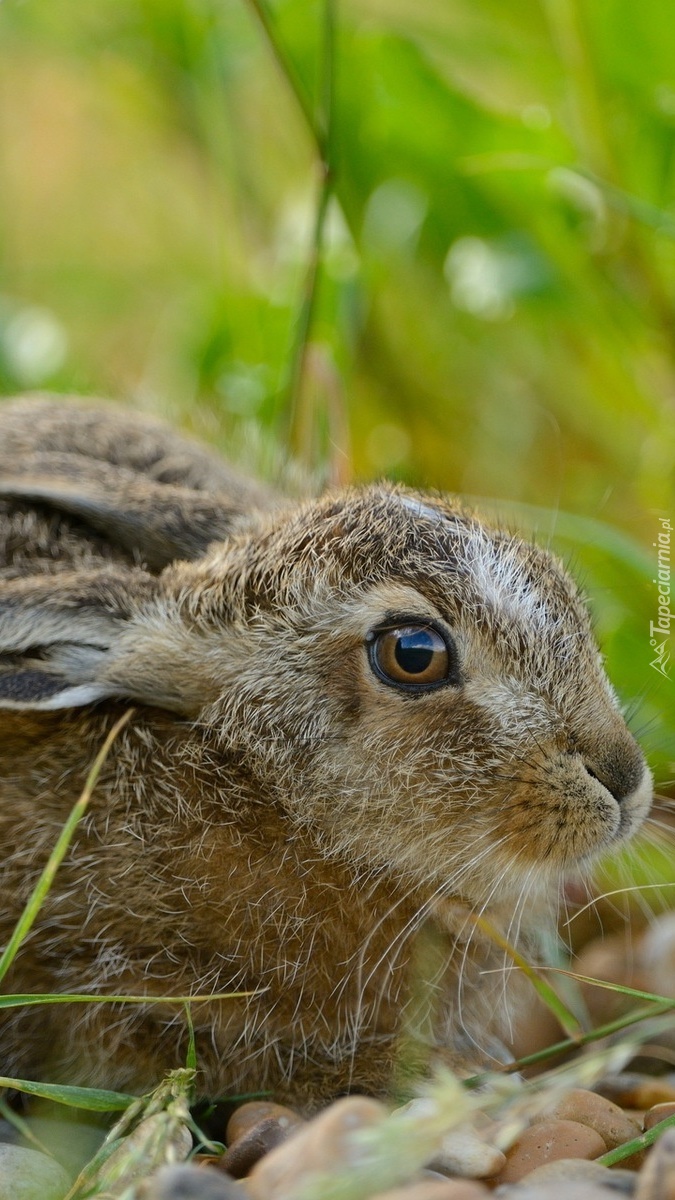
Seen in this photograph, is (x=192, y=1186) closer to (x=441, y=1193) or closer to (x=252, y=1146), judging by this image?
(x=441, y=1193)

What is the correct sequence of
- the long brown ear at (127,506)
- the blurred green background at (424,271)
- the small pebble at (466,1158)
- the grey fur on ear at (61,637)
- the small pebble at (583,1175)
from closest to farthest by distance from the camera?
the small pebble at (583,1175) < the small pebble at (466,1158) < the grey fur on ear at (61,637) < the long brown ear at (127,506) < the blurred green background at (424,271)

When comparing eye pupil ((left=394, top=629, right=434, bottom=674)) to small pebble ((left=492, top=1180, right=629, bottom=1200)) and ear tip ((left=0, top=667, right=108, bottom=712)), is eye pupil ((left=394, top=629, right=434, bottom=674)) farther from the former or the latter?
small pebble ((left=492, top=1180, right=629, bottom=1200))

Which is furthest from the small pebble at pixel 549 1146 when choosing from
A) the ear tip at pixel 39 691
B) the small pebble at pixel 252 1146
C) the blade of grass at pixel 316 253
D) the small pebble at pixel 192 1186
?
the blade of grass at pixel 316 253

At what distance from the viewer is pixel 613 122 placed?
14.6 feet

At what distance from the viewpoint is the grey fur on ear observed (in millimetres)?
2818

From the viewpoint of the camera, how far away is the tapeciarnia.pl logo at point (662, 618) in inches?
134

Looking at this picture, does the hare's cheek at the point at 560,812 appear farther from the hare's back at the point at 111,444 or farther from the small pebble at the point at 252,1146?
the hare's back at the point at 111,444

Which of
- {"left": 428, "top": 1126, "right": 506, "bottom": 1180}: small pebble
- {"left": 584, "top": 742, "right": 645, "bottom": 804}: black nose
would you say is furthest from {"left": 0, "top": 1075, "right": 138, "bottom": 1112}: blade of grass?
{"left": 584, "top": 742, "right": 645, "bottom": 804}: black nose

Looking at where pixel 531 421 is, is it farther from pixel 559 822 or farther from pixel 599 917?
pixel 559 822

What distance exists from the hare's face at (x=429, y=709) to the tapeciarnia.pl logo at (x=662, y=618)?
54 centimetres

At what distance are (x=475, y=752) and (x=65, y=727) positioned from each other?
97cm

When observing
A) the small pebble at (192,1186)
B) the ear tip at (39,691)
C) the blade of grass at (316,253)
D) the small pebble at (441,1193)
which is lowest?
the small pebble at (192,1186)

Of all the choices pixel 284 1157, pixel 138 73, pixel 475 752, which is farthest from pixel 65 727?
pixel 138 73

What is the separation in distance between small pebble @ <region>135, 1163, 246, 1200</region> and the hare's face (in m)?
1.11
